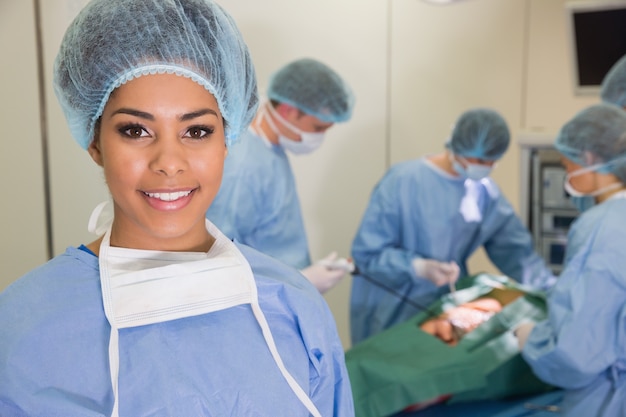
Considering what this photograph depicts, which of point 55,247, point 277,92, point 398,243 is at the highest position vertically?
point 277,92

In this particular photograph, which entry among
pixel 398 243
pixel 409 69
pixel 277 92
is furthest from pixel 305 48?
pixel 398 243

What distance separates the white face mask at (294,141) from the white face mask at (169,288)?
1.13m

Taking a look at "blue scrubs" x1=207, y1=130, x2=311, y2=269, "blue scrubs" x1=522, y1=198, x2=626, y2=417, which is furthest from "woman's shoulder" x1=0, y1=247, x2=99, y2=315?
"blue scrubs" x1=522, y1=198, x2=626, y2=417

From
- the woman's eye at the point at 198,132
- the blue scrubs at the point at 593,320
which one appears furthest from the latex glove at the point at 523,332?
the woman's eye at the point at 198,132

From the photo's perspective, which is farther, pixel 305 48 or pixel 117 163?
pixel 305 48

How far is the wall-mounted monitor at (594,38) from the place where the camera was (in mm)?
2928

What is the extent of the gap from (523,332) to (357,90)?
1.21 meters

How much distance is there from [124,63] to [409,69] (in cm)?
213

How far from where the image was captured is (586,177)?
219cm

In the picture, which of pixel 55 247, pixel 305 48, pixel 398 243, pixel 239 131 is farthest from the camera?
pixel 398 243

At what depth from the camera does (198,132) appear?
1.02 meters

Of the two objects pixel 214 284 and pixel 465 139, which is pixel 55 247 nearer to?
pixel 214 284

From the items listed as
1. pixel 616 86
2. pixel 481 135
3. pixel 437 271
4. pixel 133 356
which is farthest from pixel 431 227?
pixel 133 356

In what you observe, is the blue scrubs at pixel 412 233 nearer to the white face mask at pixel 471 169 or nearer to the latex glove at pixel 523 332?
the white face mask at pixel 471 169
